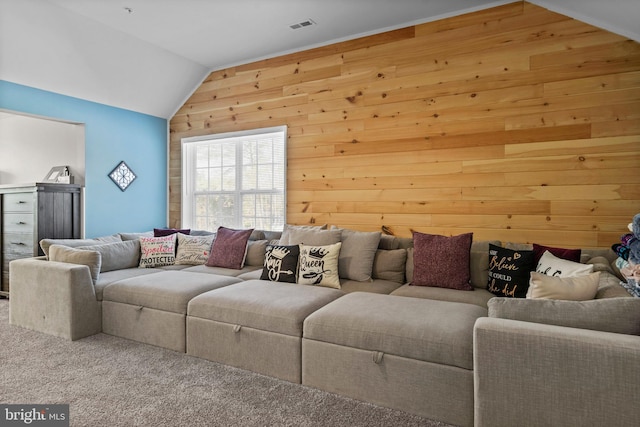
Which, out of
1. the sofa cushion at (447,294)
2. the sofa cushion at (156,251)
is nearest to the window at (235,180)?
the sofa cushion at (156,251)

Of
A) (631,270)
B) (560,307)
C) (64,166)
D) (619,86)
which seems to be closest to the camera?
(560,307)

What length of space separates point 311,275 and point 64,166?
3.65m

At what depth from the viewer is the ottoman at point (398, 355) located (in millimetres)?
1931

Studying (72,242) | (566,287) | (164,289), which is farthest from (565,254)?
(72,242)

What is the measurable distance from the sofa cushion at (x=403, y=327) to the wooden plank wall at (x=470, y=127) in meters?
1.45

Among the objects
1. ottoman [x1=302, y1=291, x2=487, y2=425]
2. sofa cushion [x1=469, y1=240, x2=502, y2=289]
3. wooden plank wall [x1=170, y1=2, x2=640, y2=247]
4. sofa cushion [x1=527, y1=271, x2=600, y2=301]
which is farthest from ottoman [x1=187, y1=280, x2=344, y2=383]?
wooden plank wall [x1=170, y1=2, x2=640, y2=247]

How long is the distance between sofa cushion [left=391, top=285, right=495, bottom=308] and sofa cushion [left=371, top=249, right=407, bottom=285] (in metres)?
0.28

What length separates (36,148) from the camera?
5.40 metres

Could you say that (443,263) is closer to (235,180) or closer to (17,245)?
(235,180)

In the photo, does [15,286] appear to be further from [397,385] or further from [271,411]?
[397,385]

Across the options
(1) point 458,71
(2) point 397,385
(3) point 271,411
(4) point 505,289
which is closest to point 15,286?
(3) point 271,411

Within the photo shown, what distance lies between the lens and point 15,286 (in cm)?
341

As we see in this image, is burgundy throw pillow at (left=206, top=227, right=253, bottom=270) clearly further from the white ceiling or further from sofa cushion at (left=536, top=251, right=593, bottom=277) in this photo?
sofa cushion at (left=536, top=251, right=593, bottom=277)

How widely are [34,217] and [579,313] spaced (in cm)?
485
